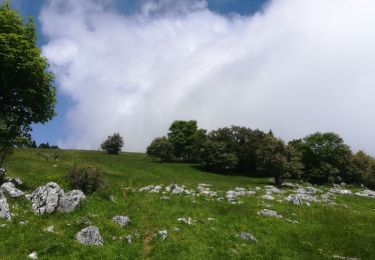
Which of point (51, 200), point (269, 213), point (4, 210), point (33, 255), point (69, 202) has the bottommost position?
point (33, 255)

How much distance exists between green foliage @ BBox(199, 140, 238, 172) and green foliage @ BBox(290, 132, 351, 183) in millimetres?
16882

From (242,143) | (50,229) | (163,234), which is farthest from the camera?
(242,143)

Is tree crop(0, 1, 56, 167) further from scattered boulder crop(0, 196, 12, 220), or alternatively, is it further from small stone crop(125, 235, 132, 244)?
small stone crop(125, 235, 132, 244)

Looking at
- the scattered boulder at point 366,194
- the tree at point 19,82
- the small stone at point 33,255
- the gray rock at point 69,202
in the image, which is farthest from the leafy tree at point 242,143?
the small stone at point 33,255

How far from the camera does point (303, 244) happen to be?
34.7 meters

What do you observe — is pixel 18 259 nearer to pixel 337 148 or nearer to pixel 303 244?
pixel 303 244

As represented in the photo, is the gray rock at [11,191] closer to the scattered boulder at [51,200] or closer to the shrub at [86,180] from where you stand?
the scattered boulder at [51,200]

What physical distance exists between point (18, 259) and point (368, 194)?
200 ft

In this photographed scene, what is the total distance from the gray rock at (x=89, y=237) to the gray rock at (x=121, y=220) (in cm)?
452

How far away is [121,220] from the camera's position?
3500cm

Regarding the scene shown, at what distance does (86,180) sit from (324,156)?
6680cm

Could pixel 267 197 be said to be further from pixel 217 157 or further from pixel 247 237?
pixel 217 157

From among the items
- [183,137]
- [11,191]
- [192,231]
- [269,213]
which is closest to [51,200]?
[11,191]

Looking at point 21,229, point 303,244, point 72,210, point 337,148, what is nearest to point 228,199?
point 303,244
